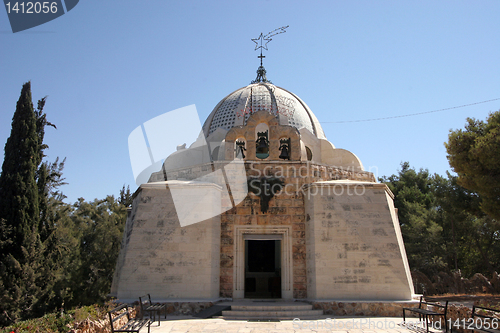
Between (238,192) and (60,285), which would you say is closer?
(238,192)

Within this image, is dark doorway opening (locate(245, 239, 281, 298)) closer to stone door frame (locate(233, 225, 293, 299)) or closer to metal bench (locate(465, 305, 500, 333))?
stone door frame (locate(233, 225, 293, 299))

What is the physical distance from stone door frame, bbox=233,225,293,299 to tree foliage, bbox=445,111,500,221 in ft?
19.0

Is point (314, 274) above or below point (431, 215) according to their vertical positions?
below

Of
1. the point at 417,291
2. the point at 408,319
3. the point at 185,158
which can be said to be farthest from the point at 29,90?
the point at 417,291

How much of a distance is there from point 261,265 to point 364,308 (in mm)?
5718

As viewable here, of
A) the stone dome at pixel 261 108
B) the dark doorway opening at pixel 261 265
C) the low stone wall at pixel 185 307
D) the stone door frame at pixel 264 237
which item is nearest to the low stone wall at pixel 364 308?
the stone door frame at pixel 264 237

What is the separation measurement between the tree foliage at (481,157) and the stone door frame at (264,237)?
19.0ft

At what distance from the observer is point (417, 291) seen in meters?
16.1

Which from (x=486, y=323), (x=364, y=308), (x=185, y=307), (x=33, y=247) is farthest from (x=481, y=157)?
(x=33, y=247)

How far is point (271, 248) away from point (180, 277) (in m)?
5.71

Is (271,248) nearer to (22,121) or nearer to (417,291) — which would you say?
(417,291)

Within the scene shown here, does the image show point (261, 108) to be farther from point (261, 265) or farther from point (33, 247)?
point (33, 247)

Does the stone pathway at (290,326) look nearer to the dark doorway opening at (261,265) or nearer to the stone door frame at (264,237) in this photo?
the stone door frame at (264,237)

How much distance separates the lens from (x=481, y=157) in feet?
34.4
